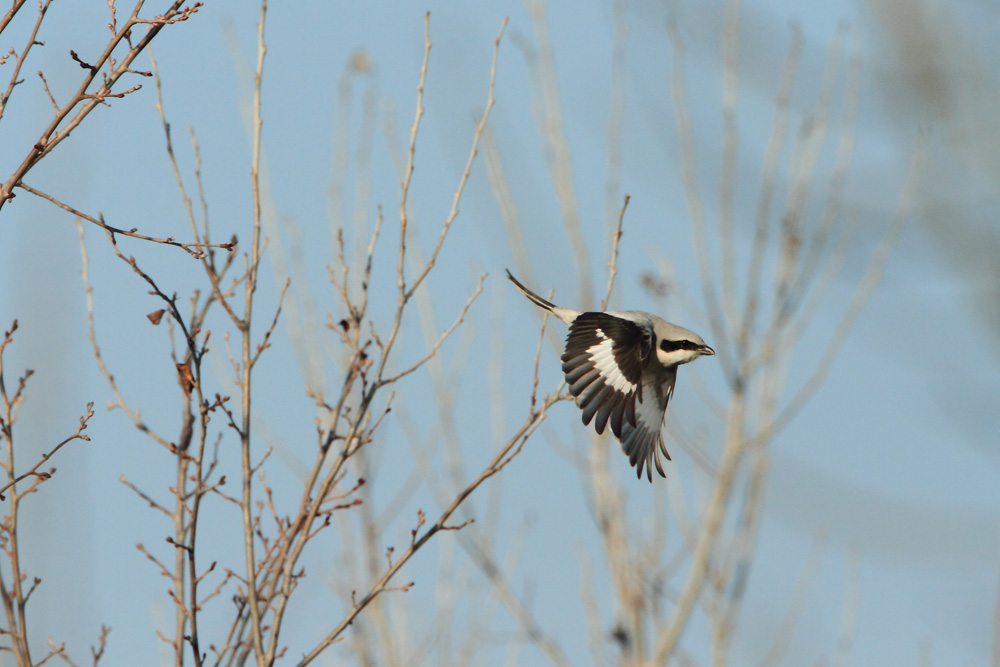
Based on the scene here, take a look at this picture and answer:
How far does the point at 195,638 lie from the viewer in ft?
8.78

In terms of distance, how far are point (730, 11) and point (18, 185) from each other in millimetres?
4365

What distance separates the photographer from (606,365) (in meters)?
3.79

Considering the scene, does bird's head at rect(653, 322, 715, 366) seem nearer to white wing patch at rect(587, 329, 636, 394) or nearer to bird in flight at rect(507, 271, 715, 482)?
bird in flight at rect(507, 271, 715, 482)

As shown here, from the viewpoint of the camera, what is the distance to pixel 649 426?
4.33 m

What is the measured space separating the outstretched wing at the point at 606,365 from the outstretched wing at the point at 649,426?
0.66 feet

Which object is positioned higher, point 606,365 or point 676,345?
point 676,345

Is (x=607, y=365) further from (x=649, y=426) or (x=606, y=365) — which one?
(x=649, y=426)

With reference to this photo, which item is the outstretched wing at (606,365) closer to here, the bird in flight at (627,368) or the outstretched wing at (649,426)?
the bird in flight at (627,368)

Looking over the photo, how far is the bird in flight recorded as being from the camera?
12.0 ft

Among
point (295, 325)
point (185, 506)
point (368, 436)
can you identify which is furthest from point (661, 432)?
point (295, 325)

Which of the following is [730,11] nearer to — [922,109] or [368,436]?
[368,436]

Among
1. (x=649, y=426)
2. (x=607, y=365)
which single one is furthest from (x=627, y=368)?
(x=649, y=426)

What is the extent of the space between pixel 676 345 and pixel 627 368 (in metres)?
0.42

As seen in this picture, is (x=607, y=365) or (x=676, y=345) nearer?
(x=607, y=365)
